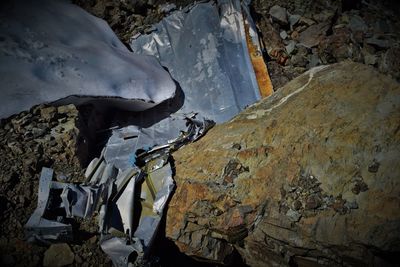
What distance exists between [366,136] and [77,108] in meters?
1.71

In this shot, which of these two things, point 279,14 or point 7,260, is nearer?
point 7,260

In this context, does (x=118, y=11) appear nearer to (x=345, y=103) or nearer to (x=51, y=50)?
(x=51, y=50)

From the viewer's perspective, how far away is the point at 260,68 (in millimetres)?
2471

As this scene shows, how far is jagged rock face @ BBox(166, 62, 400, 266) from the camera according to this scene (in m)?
1.31

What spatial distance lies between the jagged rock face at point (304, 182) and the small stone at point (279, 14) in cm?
124

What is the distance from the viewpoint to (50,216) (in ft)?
5.06

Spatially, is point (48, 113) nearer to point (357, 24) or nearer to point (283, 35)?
point (283, 35)

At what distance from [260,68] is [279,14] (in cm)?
79

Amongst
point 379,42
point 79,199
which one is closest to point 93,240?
point 79,199

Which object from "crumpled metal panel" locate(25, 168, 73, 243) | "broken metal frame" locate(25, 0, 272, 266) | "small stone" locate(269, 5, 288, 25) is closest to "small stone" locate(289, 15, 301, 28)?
"small stone" locate(269, 5, 288, 25)

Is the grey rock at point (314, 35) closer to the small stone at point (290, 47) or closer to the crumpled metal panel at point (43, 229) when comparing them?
the small stone at point (290, 47)

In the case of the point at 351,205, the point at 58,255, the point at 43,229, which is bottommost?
the point at 351,205

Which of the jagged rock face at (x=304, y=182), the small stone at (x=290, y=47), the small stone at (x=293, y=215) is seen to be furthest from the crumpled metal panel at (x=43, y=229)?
the small stone at (x=290, y=47)

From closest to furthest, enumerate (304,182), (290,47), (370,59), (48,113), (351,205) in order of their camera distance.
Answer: (351,205), (304,182), (48,113), (370,59), (290,47)
